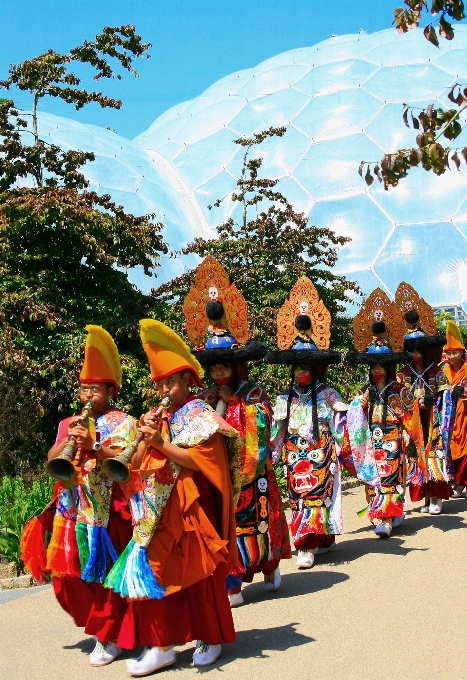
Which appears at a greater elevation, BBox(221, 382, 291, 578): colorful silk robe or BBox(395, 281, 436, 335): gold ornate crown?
BBox(395, 281, 436, 335): gold ornate crown

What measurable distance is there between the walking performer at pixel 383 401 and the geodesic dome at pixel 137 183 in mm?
11578

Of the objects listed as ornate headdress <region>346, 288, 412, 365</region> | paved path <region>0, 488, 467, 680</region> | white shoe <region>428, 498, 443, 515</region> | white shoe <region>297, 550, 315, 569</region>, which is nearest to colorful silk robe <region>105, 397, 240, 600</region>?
paved path <region>0, 488, 467, 680</region>

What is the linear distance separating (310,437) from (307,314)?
109cm

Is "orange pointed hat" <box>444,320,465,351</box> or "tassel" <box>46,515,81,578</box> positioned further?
"orange pointed hat" <box>444,320,465,351</box>

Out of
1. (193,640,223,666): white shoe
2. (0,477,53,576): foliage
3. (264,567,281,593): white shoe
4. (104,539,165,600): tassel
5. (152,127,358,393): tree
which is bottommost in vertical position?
(193,640,223,666): white shoe

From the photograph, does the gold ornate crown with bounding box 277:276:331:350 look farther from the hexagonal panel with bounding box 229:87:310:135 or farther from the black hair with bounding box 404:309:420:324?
the hexagonal panel with bounding box 229:87:310:135

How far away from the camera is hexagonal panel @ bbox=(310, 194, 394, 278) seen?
22.0m

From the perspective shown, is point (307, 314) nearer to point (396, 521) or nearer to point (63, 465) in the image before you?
point (396, 521)

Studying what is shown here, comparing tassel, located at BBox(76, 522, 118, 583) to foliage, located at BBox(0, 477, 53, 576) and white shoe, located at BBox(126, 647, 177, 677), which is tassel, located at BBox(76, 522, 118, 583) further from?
foliage, located at BBox(0, 477, 53, 576)

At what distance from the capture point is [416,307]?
10.3 metres

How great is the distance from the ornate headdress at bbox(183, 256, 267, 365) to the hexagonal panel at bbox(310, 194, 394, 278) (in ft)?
49.8

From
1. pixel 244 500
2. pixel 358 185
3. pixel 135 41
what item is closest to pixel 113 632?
pixel 244 500

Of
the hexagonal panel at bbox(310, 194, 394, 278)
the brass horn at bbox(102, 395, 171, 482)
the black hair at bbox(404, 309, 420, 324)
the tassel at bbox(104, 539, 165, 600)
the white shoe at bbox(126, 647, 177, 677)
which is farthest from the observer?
the hexagonal panel at bbox(310, 194, 394, 278)

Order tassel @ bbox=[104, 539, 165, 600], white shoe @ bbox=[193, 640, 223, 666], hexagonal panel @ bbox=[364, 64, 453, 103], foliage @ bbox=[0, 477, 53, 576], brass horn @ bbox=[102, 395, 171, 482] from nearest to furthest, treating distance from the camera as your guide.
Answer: brass horn @ bbox=[102, 395, 171, 482] < tassel @ bbox=[104, 539, 165, 600] < white shoe @ bbox=[193, 640, 223, 666] < foliage @ bbox=[0, 477, 53, 576] < hexagonal panel @ bbox=[364, 64, 453, 103]
